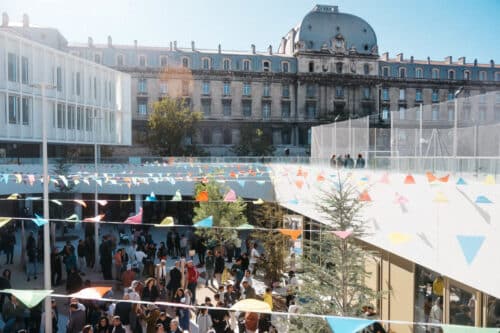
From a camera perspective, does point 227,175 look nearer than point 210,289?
No

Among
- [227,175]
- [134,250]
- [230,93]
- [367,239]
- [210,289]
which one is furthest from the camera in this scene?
[230,93]

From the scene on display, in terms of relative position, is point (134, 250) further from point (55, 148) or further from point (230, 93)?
point (230, 93)

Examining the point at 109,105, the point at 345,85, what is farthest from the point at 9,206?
the point at 345,85

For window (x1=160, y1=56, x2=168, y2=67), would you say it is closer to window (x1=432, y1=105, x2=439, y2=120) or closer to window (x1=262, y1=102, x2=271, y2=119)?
window (x1=262, y1=102, x2=271, y2=119)

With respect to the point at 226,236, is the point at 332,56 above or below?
above

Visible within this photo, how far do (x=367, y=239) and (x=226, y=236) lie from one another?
27.7 feet

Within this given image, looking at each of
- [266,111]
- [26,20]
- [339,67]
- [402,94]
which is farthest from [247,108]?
[26,20]

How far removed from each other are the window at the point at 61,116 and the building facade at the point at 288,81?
2481 cm

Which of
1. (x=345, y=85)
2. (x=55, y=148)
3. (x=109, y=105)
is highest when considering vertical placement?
(x=345, y=85)

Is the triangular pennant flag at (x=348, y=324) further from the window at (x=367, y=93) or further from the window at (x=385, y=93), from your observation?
the window at (x=385, y=93)

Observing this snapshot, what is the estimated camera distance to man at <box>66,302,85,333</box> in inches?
435

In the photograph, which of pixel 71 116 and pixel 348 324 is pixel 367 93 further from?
pixel 348 324

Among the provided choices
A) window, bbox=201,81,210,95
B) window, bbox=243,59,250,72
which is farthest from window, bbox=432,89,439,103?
window, bbox=201,81,210,95

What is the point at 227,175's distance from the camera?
106 feet
